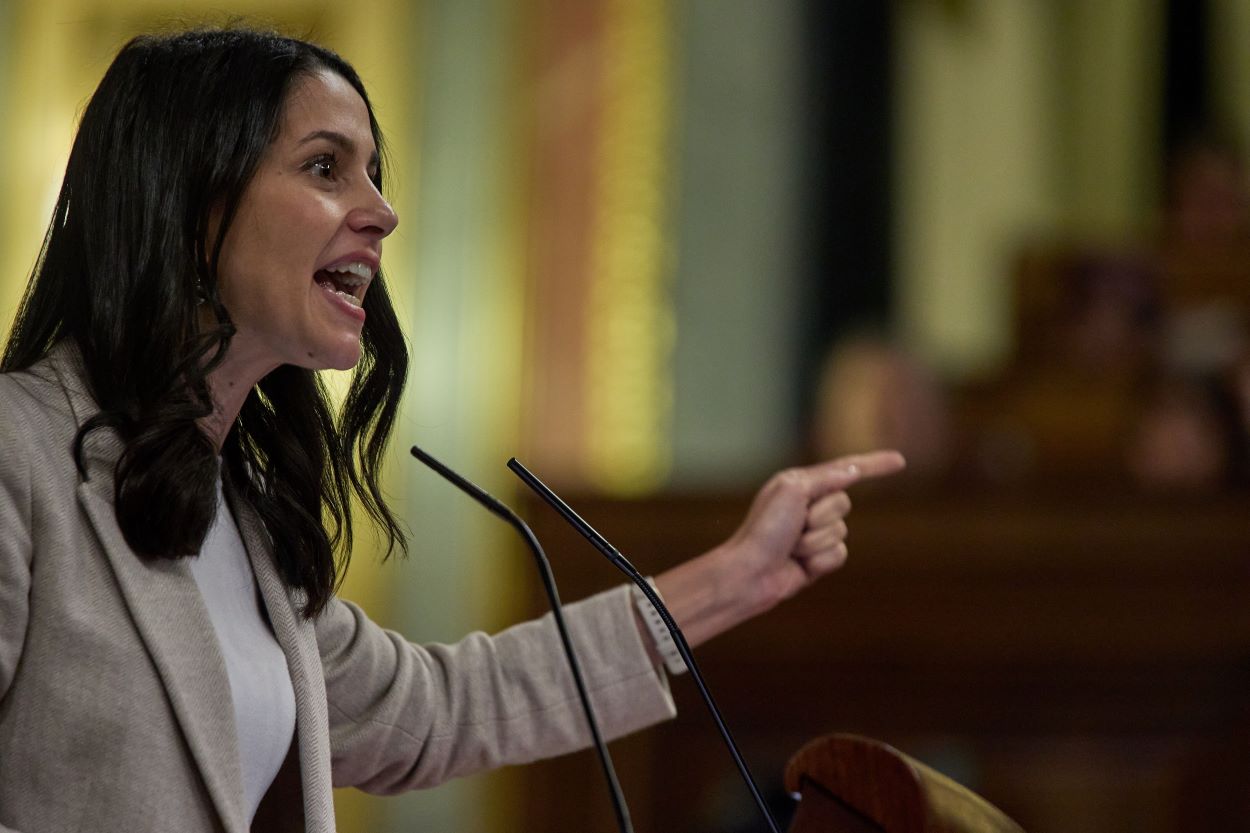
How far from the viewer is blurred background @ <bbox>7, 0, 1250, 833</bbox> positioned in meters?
3.65

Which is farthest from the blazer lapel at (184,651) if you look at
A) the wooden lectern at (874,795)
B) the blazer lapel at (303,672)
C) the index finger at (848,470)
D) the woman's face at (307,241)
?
the index finger at (848,470)

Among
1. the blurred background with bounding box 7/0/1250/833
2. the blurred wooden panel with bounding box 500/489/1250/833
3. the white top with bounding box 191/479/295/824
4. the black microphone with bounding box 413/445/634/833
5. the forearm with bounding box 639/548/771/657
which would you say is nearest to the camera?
the black microphone with bounding box 413/445/634/833

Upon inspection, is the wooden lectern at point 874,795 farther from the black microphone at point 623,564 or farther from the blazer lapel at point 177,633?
the blazer lapel at point 177,633

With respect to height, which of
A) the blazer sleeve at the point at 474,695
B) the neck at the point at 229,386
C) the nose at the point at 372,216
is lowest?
the blazer sleeve at the point at 474,695

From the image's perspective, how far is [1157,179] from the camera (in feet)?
21.9

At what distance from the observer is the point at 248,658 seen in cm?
155

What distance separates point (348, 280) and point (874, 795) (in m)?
0.74

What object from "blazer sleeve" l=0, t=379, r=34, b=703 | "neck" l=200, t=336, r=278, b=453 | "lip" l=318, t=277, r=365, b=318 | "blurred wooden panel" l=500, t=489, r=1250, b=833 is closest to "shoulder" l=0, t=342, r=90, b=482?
"blazer sleeve" l=0, t=379, r=34, b=703

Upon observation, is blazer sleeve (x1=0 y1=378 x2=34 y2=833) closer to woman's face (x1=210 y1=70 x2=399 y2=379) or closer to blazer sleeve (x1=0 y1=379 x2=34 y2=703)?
blazer sleeve (x1=0 y1=379 x2=34 y2=703)

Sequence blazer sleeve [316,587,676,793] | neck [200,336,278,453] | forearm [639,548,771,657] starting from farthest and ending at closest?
forearm [639,548,771,657] → blazer sleeve [316,587,676,793] → neck [200,336,278,453]

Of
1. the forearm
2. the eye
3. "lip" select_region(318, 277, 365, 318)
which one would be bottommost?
the forearm

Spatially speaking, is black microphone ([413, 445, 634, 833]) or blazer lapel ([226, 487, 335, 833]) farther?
blazer lapel ([226, 487, 335, 833])

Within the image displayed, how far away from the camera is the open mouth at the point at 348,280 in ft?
5.42

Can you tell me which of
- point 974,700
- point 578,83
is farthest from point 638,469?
point 974,700
